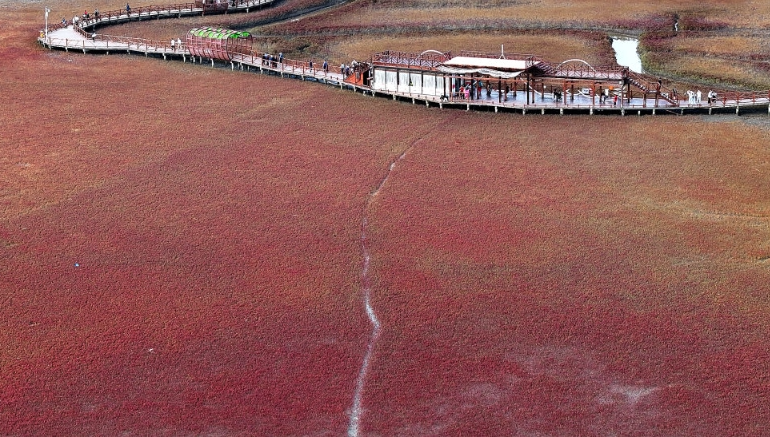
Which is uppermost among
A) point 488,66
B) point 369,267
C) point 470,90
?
point 488,66

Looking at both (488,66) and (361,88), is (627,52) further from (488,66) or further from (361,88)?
(361,88)

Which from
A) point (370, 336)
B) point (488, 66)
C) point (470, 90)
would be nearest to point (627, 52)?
point (488, 66)

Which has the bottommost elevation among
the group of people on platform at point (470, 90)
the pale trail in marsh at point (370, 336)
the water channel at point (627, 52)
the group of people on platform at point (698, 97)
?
the pale trail in marsh at point (370, 336)

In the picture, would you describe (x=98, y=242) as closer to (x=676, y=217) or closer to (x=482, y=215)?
(x=482, y=215)

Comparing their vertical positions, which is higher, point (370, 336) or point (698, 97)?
point (698, 97)

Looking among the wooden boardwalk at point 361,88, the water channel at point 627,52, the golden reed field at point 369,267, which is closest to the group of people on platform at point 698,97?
the wooden boardwalk at point 361,88

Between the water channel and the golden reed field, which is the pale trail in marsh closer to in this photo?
the golden reed field

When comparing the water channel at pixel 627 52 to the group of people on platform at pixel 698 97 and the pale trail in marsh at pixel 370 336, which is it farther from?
the pale trail in marsh at pixel 370 336
